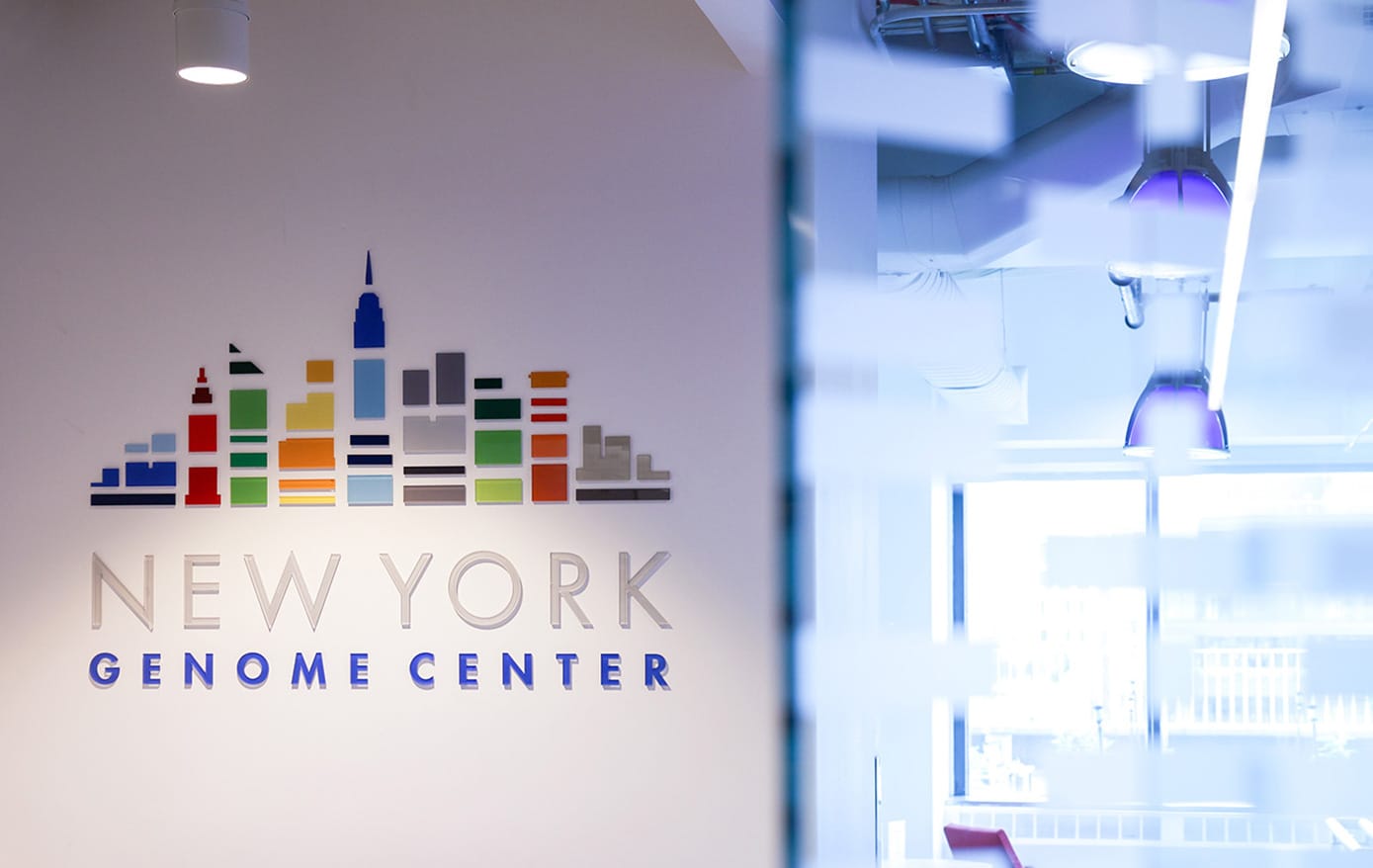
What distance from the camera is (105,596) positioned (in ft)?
9.77

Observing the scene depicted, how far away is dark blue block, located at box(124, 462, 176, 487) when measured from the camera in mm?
2959

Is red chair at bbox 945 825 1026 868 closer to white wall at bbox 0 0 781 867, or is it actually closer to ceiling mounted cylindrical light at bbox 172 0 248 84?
ceiling mounted cylindrical light at bbox 172 0 248 84

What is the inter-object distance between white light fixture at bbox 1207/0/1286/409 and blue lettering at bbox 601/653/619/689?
2.59 meters

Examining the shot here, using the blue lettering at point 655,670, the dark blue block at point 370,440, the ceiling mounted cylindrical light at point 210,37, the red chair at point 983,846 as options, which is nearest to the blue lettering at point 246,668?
the dark blue block at point 370,440

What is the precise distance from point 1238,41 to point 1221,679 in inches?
5.9

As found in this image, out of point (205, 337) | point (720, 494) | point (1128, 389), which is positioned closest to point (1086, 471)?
point (1128, 389)

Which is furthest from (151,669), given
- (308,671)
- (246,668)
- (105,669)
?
(308,671)

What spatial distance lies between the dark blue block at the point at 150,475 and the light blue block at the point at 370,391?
1.48ft

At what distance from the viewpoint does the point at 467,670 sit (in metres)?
2.87

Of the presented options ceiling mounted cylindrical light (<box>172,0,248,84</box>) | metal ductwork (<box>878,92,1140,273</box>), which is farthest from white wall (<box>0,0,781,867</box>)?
metal ductwork (<box>878,92,1140,273</box>)

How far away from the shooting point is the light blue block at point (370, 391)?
9.50 feet

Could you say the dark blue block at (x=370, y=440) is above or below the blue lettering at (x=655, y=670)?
above

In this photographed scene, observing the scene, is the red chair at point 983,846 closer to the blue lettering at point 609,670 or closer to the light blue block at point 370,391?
the blue lettering at point 609,670

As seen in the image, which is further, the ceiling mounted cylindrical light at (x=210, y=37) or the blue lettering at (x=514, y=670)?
the blue lettering at (x=514, y=670)
